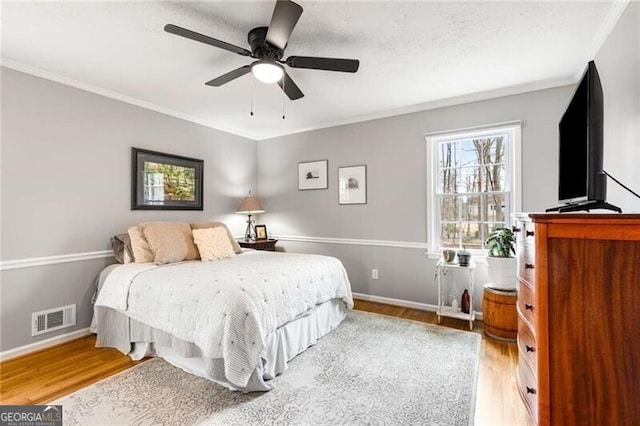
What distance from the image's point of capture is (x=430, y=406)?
1789 millimetres

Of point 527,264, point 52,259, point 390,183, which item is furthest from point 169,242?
point 527,264

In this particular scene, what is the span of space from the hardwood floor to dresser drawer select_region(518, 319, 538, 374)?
380mm

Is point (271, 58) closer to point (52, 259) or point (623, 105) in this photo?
point (623, 105)

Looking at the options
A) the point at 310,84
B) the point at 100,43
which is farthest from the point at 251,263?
the point at 100,43

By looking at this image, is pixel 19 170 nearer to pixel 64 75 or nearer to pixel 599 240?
pixel 64 75

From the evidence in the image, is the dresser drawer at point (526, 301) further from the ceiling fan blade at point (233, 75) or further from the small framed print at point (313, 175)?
the small framed print at point (313, 175)

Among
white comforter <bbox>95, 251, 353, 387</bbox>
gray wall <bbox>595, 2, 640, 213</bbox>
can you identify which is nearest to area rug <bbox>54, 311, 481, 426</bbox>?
white comforter <bbox>95, 251, 353, 387</bbox>

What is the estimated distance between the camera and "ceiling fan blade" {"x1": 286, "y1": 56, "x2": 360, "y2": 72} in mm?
1958

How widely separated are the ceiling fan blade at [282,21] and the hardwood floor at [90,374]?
Answer: 253 cm

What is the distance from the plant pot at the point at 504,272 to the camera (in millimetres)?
2760

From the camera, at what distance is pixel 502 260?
2773 millimetres

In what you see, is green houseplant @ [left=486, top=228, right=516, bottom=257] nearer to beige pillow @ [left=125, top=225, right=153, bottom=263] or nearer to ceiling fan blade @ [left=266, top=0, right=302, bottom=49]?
ceiling fan blade @ [left=266, top=0, right=302, bottom=49]

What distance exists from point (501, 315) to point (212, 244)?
298cm

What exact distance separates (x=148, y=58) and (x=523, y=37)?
2.96m
